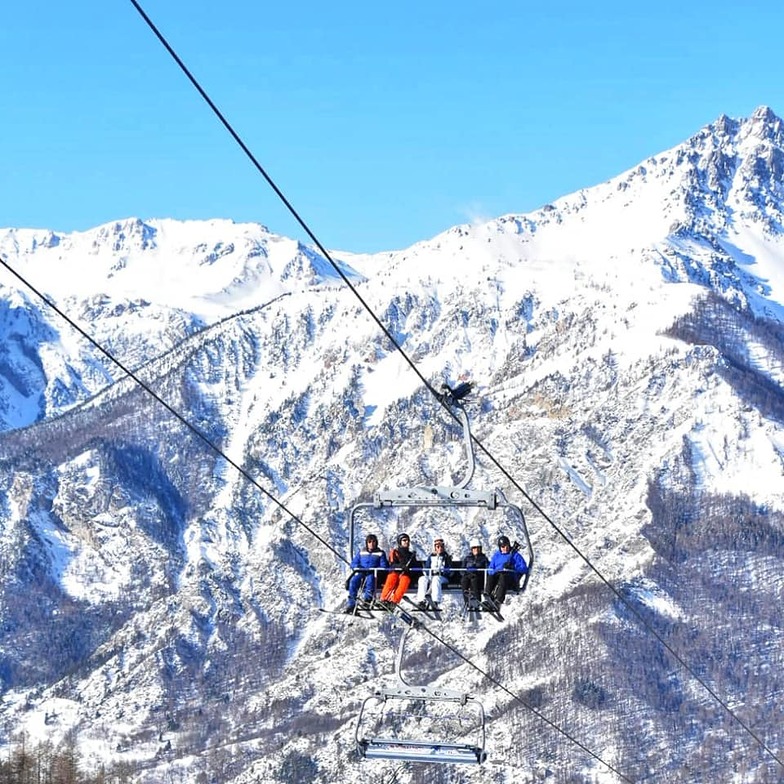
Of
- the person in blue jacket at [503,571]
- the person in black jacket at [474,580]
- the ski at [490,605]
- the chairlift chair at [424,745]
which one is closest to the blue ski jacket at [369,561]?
the person in black jacket at [474,580]

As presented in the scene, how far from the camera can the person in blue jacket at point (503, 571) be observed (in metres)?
65.2

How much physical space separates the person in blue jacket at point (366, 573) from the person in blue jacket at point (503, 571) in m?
3.77

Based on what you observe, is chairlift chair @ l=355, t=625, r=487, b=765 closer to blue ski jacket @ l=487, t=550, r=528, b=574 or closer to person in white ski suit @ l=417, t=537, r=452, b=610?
person in white ski suit @ l=417, t=537, r=452, b=610

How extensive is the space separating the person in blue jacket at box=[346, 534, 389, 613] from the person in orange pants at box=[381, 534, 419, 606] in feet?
1.25

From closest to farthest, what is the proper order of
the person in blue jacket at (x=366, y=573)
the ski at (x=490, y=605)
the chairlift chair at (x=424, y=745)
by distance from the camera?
the chairlift chair at (x=424, y=745) → the ski at (x=490, y=605) → the person in blue jacket at (x=366, y=573)

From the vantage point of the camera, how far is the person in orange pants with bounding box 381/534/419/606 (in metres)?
65.2

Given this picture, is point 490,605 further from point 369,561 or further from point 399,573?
point 369,561

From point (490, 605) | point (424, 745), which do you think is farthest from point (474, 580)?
point (424, 745)

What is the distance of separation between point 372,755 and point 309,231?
57.6ft

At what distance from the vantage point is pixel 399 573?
65.9 m

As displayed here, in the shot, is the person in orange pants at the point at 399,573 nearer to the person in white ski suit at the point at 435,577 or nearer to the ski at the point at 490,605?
the person in white ski suit at the point at 435,577

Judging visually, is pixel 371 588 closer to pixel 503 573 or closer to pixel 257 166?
pixel 503 573

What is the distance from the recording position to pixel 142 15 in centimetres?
4206

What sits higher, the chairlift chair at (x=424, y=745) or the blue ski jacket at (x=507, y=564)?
the blue ski jacket at (x=507, y=564)
